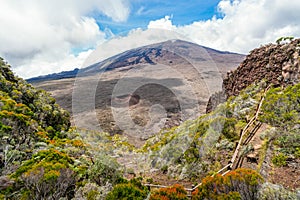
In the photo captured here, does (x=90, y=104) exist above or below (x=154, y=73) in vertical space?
below

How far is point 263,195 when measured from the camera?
171 inches

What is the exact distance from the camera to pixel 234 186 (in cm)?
462

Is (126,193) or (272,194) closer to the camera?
(272,194)

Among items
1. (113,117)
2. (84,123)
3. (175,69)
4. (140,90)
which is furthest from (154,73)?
(84,123)

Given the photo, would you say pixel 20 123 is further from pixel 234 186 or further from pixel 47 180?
pixel 234 186

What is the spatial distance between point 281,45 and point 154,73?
6456cm

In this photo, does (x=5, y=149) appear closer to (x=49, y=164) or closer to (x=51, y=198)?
→ (x=49, y=164)

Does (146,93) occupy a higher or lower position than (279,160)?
lower

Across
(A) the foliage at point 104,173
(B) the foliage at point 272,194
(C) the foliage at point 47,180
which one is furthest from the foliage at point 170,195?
(C) the foliage at point 47,180

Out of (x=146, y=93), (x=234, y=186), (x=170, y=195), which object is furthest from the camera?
(x=146, y=93)

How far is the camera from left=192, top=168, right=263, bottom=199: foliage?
4.49 m

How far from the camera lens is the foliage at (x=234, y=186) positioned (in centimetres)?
449

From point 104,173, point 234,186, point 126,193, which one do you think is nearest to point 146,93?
point 104,173

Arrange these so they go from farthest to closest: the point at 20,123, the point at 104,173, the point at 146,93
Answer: the point at 146,93 < the point at 20,123 < the point at 104,173
